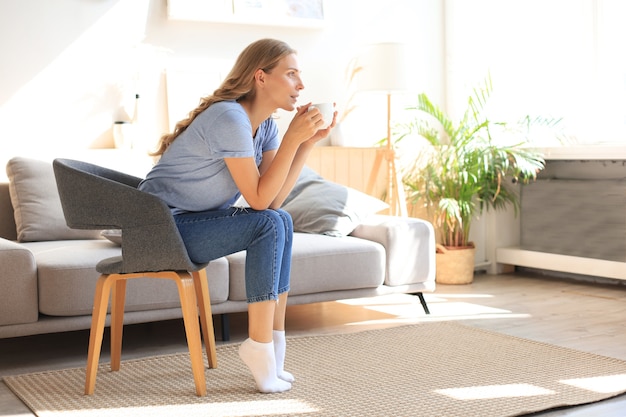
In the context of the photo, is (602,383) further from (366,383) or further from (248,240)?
(248,240)

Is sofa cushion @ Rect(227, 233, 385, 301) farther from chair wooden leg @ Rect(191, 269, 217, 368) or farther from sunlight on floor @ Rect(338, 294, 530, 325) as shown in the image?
chair wooden leg @ Rect(191, 269, 217, 368)

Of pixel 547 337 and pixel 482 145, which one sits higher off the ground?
pixel 482 145

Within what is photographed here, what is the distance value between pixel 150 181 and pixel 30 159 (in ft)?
4.36

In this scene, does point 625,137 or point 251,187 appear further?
point 625,137

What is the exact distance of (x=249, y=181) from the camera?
2.43 metres

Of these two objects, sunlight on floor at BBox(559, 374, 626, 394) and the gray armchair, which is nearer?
the gray armchair

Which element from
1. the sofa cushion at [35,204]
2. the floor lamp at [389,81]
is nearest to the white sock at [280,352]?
the sofa cushion at [35,204]

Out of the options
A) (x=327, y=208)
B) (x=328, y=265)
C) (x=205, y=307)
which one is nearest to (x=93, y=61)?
(x=327, y=208)

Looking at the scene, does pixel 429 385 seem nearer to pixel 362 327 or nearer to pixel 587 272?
pixel 362 327

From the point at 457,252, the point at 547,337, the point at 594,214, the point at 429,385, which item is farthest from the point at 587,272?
the point at 429,385

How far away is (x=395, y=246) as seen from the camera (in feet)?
12.3

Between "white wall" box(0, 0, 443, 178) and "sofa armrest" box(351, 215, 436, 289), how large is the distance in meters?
1.20

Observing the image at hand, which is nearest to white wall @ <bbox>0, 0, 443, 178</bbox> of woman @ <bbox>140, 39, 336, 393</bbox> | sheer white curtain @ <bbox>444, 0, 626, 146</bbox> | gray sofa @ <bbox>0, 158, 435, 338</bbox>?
gray sofa @ <bbox>0, 158, 435, 338</bbox>

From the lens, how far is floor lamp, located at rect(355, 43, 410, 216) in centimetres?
456
